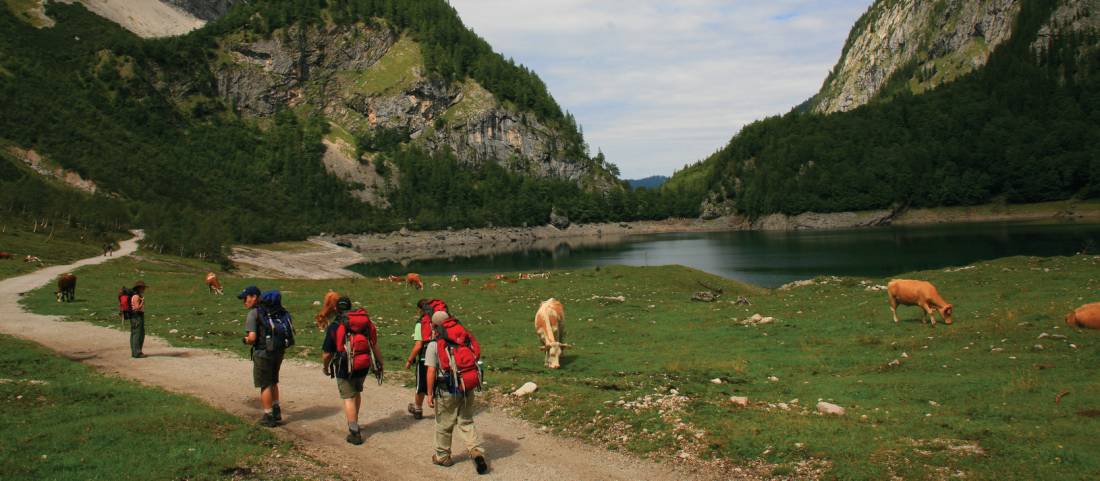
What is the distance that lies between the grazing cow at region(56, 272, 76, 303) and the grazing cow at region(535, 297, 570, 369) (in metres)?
27.5

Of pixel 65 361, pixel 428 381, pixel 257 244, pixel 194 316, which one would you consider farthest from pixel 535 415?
pixel 257 244

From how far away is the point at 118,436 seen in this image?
11.6m

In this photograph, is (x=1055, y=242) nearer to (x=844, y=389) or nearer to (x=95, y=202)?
(x=844, y=389)

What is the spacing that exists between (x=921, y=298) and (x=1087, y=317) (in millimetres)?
5717

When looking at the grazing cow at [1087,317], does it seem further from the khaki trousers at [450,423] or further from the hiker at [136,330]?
the hiker at [136,330]

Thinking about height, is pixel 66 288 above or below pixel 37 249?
A: below

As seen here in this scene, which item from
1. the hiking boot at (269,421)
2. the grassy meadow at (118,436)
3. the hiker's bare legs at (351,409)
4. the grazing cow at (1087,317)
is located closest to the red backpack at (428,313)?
the hiker's bare legs at (351,409)

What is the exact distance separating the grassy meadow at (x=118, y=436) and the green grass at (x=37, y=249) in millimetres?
42719

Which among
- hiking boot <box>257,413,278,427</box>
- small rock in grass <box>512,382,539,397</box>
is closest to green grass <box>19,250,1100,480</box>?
small rock in grass <box>512,382,539,397</box>

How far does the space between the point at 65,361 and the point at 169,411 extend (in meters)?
8.00

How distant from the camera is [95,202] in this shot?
326 ft

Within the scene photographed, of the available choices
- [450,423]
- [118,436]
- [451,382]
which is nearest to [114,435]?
[118,436]

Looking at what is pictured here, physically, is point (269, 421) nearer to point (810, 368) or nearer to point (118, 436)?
point (118, 436)

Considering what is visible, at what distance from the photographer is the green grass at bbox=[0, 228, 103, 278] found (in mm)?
51219
